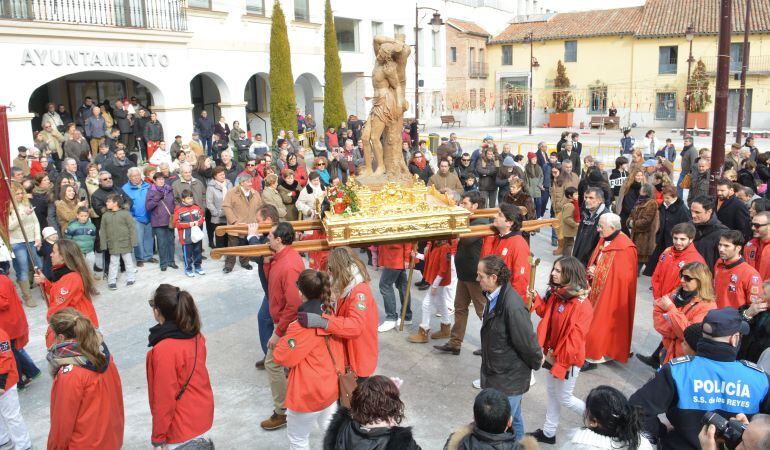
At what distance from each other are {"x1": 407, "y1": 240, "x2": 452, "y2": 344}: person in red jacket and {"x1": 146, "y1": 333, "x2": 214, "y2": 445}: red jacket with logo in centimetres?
369

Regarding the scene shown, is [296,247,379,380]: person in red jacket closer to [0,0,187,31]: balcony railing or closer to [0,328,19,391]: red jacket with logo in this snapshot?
[0,328,19,391]: red jacket with logo

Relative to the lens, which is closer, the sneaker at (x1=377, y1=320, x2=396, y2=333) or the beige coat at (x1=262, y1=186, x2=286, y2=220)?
the sneaker at (x1=377, y1=320, x2=396, y2=333)

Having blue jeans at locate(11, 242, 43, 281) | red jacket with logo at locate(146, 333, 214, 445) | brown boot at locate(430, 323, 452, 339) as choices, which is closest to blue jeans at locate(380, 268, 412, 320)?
brown boot at locate(430, 323, 452, 339)

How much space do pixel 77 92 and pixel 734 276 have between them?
2032 cm

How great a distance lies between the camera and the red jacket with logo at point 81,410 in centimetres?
418

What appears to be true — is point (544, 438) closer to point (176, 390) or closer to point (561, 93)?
point (176, 390)

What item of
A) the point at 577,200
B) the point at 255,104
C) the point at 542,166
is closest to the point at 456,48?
the point at 255,104

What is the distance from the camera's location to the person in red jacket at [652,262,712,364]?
5223 mm

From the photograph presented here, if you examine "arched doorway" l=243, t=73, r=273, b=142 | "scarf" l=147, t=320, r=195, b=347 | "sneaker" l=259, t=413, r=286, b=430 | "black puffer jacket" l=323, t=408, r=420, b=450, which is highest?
"arched doorway" l=243, t=73, r=273, b=142

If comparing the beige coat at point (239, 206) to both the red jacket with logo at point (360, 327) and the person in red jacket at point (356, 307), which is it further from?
the red jacket with logo at point (360, 327)

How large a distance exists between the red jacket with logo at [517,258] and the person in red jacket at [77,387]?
3.88 m

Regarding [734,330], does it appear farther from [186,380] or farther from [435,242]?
[435,242]

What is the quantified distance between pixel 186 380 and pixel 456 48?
3914cm

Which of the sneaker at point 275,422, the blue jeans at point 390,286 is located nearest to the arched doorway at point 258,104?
the blue jeans at point 390,286
